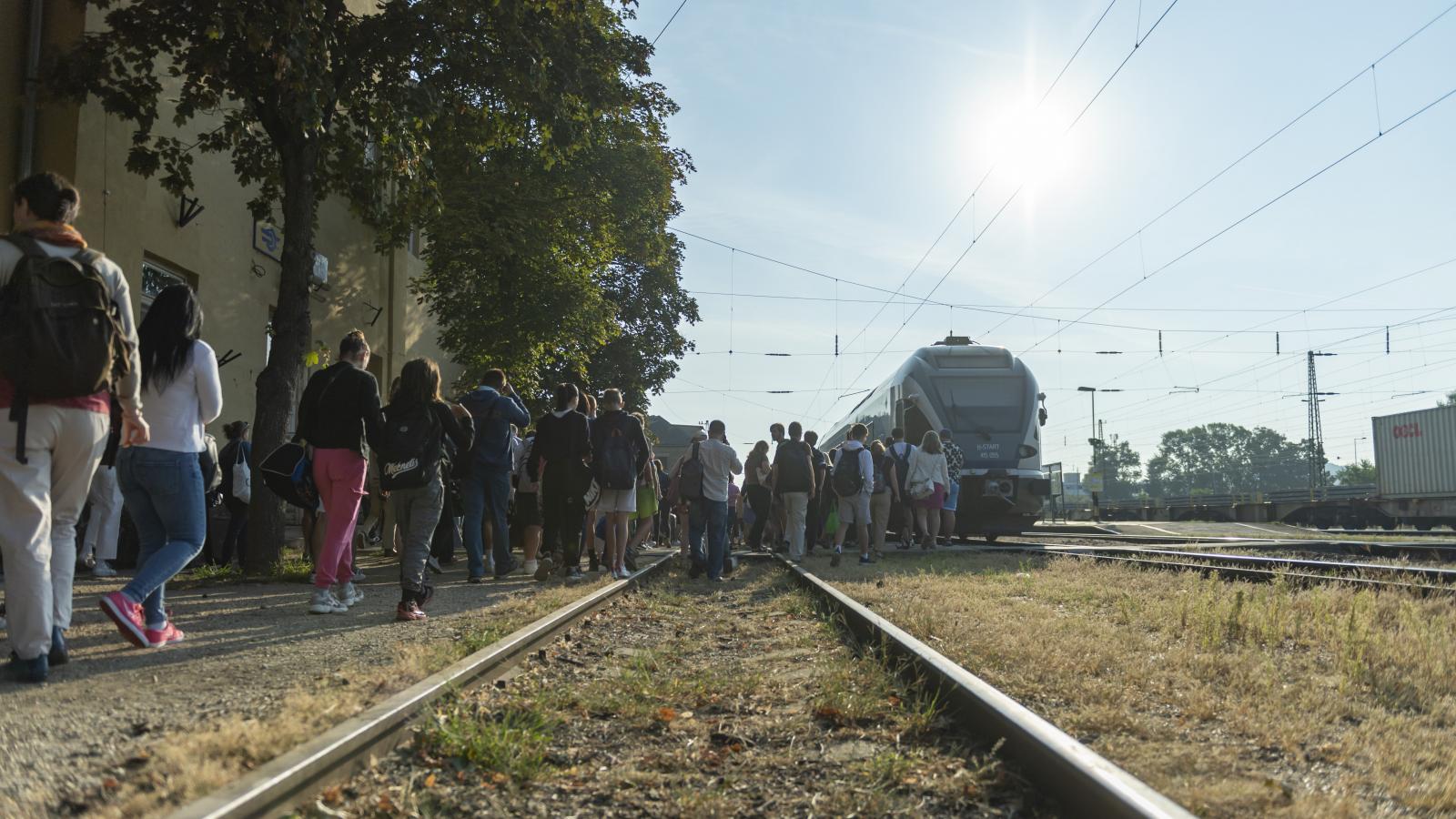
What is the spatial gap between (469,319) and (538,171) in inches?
144

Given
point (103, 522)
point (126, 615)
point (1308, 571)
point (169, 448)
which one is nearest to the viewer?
point (126, 615)

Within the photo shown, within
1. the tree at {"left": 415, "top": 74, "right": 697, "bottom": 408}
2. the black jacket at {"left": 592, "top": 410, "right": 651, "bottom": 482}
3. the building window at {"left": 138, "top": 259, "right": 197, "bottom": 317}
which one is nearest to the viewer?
the black jacket at {"left": 592, "top": 410, "right": 651, "bottom": 482}

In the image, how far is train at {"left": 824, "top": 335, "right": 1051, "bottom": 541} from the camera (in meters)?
19.2

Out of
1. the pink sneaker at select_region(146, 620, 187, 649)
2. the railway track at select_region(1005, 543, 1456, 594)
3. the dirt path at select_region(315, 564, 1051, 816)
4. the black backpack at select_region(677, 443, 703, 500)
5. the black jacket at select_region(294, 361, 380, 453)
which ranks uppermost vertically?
the black jacket at select_region(294, 361, 380, 453)

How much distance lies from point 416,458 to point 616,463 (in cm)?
358

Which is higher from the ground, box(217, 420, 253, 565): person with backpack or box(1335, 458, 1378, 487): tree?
box(1335, 458, 1378, 487): tree

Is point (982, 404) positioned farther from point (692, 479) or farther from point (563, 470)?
point (563, 470)

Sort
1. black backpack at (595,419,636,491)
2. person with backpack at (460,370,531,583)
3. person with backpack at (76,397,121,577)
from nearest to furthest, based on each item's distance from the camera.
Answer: person with backpack at (460,370,531,583)
person with backpack at (76,397,121,577)
black backpack at (595,419,636,491)

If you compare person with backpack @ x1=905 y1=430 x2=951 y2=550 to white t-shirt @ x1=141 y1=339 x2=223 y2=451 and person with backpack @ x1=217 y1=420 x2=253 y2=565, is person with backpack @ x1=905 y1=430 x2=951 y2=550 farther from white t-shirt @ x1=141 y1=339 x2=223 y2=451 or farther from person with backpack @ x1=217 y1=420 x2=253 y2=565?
white t-shirt @ x1=141 y1=339 x2=223 y2=451

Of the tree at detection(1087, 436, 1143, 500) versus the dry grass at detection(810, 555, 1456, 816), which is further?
the tree at detection(1087, 436, 1143, 500)

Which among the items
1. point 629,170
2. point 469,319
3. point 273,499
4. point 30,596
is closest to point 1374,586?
point 30,596

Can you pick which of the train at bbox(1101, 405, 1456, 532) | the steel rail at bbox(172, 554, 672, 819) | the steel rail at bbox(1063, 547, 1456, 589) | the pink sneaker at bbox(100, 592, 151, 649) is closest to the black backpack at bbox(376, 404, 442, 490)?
the pink sneaker at bbox(100, 592, 151, 649)

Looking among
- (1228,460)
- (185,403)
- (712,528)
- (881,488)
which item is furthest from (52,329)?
(1228,460)

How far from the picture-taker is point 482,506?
10219 millimetres
